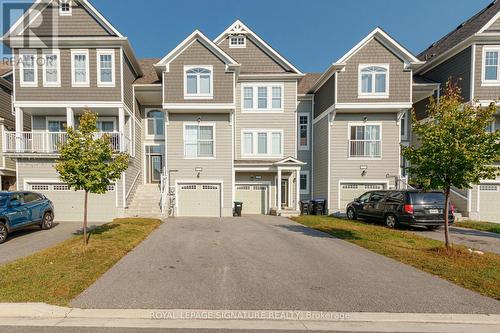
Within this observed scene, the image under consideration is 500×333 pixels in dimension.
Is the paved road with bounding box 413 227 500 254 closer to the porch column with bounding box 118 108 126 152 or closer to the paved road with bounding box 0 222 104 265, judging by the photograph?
the paved road with bounding box 0 222 104 265

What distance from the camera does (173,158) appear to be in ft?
52.2

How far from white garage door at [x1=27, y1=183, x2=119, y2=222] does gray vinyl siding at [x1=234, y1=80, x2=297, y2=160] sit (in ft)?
28.5

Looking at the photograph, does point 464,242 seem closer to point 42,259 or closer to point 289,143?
point 289,143

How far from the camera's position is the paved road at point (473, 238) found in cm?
867

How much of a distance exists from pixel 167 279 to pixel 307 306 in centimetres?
297

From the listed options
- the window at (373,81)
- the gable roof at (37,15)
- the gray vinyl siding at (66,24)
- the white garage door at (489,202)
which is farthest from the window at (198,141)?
the white garage door at (489,202)

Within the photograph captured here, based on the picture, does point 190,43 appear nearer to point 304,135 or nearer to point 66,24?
point 66,24

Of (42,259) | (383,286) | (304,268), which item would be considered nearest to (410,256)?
(383,286)

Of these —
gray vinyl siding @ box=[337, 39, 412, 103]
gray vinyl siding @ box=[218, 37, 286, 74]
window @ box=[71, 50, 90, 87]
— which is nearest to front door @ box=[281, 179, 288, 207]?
gray vinyl siding @ box=[337, 39, 412, 103]

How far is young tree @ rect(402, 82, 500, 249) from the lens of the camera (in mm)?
6906

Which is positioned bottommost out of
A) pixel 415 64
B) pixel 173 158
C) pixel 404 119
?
pixel 173 158

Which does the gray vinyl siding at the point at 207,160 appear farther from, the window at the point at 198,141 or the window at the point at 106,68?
the window at the point at 106,68

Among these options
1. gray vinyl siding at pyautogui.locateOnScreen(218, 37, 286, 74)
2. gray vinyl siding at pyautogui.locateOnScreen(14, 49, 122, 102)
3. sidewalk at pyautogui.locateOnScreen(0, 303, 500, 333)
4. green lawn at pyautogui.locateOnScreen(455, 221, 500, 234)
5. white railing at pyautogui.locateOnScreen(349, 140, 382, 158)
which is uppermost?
gray vinyl siding at pyautogui.locateOnScreen(218, 37, 286, 74)

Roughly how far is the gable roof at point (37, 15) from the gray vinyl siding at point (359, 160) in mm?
14460
